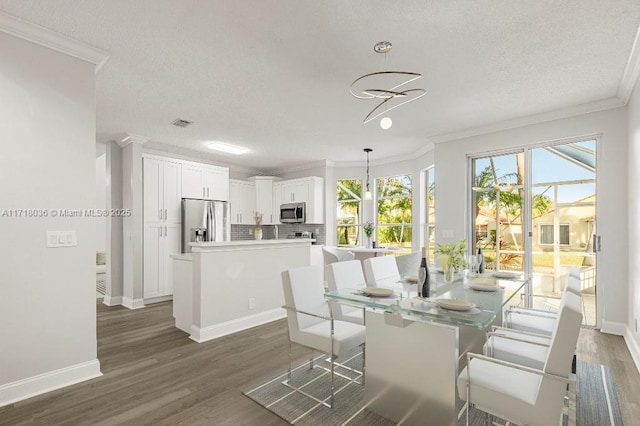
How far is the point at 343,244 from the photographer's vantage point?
7551 mm

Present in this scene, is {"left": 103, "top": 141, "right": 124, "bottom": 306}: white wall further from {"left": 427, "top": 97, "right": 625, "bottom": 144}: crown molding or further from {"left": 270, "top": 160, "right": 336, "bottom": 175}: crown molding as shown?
{"left": 427, "top": 97, "right": 625, "bottom": 144}: crown molding

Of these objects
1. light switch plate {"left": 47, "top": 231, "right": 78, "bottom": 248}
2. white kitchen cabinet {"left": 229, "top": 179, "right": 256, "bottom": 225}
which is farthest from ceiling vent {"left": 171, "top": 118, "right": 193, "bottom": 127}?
white kitchen cabinet {"left": 229, "top": 179, "right": 256, "bottom": 225}

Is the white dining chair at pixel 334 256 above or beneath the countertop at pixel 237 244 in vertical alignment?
beneath

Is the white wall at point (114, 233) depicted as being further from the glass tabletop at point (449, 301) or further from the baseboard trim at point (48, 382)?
the glass tabletop at point (449, 301)

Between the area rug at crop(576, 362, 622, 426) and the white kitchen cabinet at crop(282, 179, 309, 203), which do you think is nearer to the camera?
the area rug at crop(576, 362, 622, 426)

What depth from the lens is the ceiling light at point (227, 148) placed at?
5727 millimetres

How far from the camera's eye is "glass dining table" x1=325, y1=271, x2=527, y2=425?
1.86 metres

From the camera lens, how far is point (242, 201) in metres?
7.45

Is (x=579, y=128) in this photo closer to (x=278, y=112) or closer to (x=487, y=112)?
(x=487, y=112)

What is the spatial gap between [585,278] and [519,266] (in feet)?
2.40

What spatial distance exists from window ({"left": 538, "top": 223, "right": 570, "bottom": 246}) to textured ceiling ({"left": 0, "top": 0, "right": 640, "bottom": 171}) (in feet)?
5.06

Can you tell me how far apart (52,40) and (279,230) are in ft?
19.5

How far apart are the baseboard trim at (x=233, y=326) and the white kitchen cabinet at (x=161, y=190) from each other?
2573 mm

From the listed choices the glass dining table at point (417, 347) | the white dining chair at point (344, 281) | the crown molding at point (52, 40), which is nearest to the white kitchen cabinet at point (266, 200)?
the white dining chair at point (344, 281)
